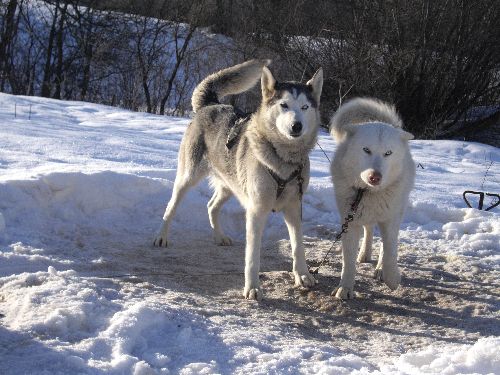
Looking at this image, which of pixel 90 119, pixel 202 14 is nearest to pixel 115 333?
pixel 90 119

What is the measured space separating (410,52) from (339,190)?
8.08 meters

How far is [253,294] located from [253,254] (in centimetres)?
26

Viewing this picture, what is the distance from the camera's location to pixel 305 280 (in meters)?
4.28

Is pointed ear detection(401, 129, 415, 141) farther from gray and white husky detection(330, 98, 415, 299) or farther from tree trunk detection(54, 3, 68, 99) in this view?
tree trunk detection(54, 3, 68, 99)

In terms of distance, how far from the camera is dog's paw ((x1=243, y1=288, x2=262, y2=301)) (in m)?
3.97

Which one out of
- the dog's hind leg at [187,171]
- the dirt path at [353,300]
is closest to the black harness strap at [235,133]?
the dog's hind leg at [187,171]

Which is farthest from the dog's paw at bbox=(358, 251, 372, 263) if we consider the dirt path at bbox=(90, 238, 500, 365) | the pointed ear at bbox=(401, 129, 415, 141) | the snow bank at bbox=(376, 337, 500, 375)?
the snow bank at bbox=(376, 337, 500, 375)

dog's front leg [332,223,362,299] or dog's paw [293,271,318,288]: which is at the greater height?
dog's front leg [332,223,362,299]

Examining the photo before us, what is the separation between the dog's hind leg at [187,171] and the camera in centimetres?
514

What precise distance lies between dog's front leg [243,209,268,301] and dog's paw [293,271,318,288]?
378 mm

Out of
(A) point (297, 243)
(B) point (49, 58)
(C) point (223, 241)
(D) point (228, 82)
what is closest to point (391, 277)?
(A) point (297, 243)

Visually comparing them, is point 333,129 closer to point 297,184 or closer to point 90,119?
point 297,184

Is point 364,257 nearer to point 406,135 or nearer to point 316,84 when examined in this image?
point 406,135

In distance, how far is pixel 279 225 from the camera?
5.71m
